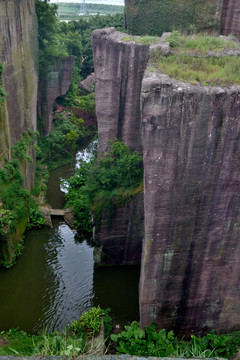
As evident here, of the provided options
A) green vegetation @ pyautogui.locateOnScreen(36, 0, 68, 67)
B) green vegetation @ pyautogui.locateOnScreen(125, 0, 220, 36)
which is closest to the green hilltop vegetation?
green vegetation @ pyautogui.locateOnScreen(36, 0, 68, 67)

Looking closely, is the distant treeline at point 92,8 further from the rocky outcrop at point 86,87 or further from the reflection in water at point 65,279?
the reflection in water at point 65,279

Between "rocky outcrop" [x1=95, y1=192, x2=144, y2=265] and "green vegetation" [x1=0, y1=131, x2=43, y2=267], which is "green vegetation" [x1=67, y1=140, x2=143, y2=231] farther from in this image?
"green vegetation" [x1=0, y1=131, x2=43, y2=267]

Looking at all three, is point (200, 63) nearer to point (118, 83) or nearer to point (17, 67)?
point (118, 83)

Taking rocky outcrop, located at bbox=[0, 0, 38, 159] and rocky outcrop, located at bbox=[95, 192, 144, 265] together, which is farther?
rocky outcrop, located at bbox=[0, 0, 38, 159]

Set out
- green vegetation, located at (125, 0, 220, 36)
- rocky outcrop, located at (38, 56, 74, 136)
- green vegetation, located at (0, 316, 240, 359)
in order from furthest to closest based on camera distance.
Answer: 1. rocky outcrop, located at (38, 56, 74, 136)
2. green vegetation, located at (125, 0, 220, 36)
3. green vegetation, located at (0, 316, 240, 359)

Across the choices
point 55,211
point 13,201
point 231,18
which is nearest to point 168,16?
point 231,18

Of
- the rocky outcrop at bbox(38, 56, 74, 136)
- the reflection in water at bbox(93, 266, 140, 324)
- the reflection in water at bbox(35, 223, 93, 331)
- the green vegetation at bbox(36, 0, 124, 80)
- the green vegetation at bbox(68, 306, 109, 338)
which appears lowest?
the reflection in water at bbox(93, 266, 140, 324)
